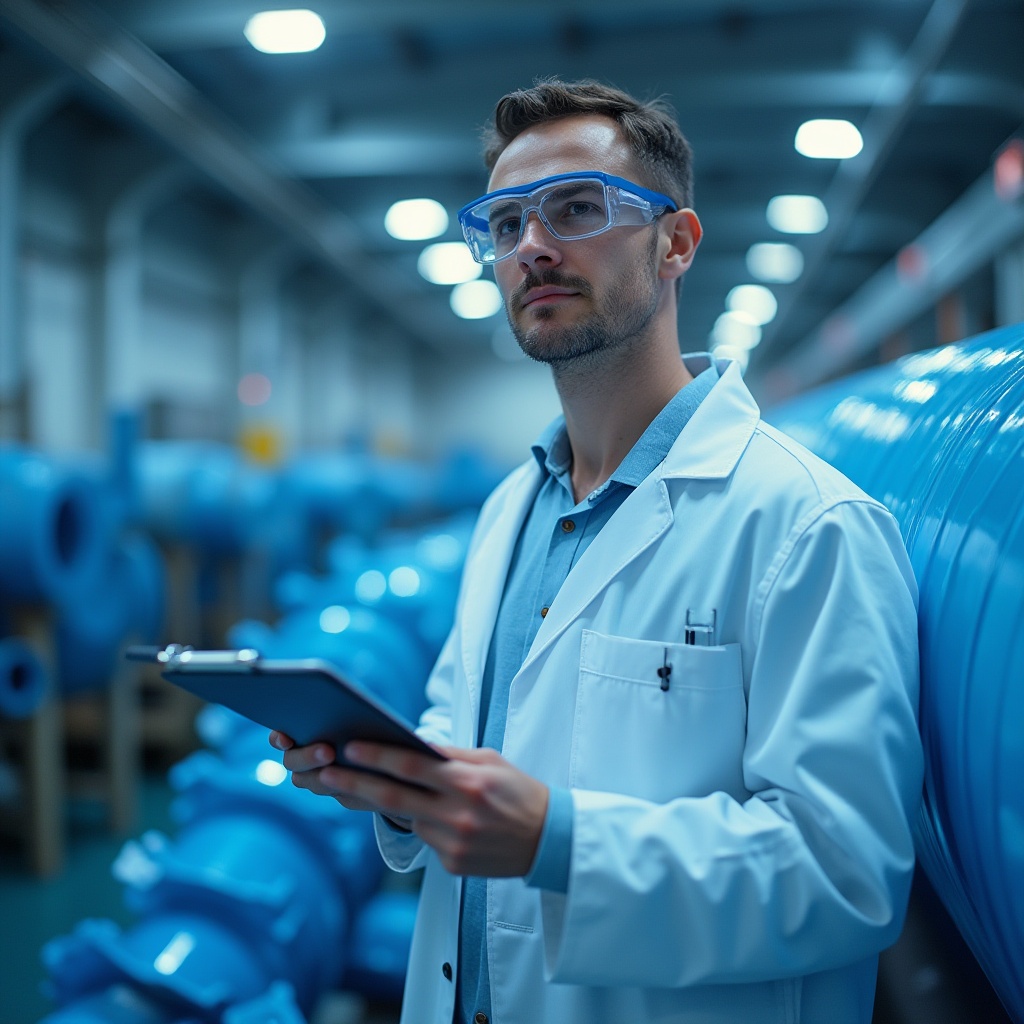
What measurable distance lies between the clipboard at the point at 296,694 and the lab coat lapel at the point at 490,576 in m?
0.36

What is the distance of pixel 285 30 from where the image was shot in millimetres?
4328

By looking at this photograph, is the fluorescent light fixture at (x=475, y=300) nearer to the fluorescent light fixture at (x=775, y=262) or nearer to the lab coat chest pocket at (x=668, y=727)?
the fluorescent light fixture at (x=775, y=262)

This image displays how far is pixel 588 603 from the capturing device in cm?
105

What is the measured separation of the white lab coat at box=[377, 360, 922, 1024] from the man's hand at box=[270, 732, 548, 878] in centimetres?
5

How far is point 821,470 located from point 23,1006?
2.53 metres

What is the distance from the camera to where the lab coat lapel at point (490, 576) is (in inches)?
48.1

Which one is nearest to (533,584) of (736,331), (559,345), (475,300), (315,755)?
(559,345)

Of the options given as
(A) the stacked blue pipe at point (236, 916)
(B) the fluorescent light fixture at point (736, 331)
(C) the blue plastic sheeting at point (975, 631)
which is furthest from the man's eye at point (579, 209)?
(B) the fluorescent light fixture at point (736, 331)

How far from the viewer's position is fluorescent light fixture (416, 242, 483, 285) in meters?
9.35

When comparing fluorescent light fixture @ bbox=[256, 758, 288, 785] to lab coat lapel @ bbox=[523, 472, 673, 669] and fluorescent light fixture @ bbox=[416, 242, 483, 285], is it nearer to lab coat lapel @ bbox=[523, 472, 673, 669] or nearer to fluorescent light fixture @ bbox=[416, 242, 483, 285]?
lab coat lapel @ bbox=[523, 472, 673, 669]

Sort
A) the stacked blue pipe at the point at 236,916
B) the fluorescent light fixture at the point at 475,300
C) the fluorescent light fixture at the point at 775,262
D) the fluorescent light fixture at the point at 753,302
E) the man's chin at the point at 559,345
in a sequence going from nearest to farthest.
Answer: the man's chin at the point at 559,345 → the stacked blue pipe at the point at 236,916 → the fluorescent light fixture at the point at 775,262 → the fluorescent light fixture at the point at 475,300 → the fluorescent light fixture at the point at 753,302

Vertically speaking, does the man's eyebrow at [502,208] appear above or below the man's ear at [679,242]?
above

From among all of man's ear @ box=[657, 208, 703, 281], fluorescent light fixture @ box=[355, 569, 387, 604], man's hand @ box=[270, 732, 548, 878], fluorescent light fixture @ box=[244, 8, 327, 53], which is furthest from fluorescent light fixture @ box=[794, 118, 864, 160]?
man's hand @ box=[270, 732, 548, 878]

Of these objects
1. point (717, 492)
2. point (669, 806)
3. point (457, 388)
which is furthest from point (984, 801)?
point (457, 388)
